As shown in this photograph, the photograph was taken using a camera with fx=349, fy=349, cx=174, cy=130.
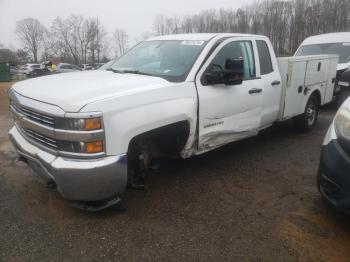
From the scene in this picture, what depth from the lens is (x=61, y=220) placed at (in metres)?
3.36

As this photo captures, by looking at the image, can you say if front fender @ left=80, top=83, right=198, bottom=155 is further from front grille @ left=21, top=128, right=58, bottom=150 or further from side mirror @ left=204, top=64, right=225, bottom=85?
front grille @ left=21, top=128, right=58, bottom=150

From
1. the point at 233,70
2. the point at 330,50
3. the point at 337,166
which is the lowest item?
the point at 337,166

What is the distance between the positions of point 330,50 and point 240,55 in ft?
21.8

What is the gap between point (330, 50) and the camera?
10062mm

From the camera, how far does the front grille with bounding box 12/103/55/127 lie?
10.1ft

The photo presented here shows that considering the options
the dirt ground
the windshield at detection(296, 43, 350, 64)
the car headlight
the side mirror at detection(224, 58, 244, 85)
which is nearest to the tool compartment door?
the dirt ground

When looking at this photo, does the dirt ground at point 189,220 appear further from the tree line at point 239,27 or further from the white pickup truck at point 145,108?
the tree line at point 239,27

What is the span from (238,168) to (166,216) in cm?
161

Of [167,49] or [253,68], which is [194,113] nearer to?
[167,49]

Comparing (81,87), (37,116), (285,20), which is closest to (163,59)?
(81,87)

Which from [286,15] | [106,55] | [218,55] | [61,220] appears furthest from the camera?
[106,55]

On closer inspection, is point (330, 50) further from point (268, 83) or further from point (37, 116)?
point (37, 116)

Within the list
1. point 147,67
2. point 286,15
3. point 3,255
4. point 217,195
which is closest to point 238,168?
point 217,195

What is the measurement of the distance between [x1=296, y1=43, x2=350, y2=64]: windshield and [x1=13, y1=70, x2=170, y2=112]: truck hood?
25.4 ft
